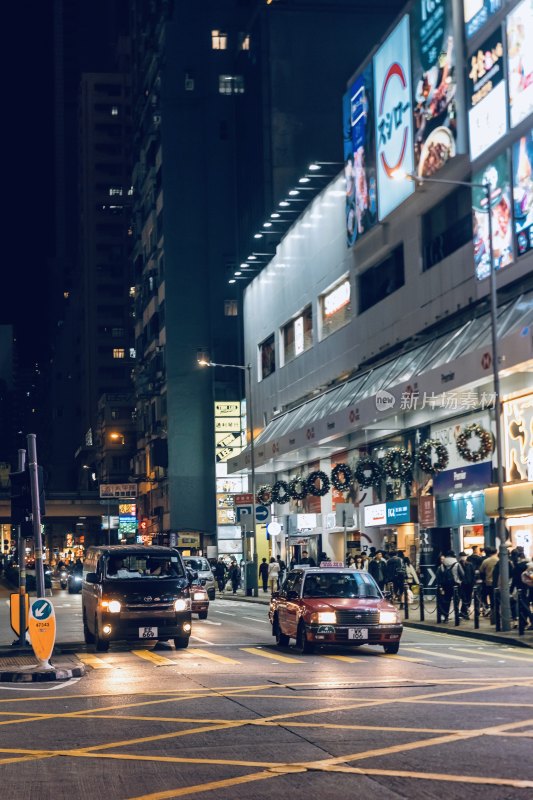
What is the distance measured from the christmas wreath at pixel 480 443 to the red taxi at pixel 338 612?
9.84 meters

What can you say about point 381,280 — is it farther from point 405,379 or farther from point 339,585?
point 339,585

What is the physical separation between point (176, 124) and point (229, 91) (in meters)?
4.91

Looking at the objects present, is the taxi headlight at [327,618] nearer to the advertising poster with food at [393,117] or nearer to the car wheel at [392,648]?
the car wheel at [392,648]

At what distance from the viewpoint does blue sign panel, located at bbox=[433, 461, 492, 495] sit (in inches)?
1532

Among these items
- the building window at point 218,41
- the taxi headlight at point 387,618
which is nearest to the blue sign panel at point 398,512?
the taxi headlight at point 387,618

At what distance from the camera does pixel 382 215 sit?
47438 mm

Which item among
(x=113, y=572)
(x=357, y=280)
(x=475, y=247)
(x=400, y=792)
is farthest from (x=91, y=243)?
(x=400, y=792)

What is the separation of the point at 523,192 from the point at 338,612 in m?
16.8

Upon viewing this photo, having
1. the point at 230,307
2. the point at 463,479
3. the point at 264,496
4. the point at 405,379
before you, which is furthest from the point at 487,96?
the point at 230,307

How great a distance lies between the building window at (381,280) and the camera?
4816cm

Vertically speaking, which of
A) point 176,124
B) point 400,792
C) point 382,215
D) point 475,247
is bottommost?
point 400,792

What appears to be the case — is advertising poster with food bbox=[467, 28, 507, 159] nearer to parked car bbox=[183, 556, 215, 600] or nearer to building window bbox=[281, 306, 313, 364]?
parked car bbox=[183, 556, 215, 600]

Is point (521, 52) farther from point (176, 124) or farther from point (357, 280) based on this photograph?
point (176, 124)

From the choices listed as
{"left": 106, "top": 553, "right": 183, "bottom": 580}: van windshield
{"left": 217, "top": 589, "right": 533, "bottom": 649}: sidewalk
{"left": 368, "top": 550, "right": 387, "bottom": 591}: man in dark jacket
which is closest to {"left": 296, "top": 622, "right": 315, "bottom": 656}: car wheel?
{"left": 106, "top": 553, "right": 183, "bottom": 580}: van windshield
